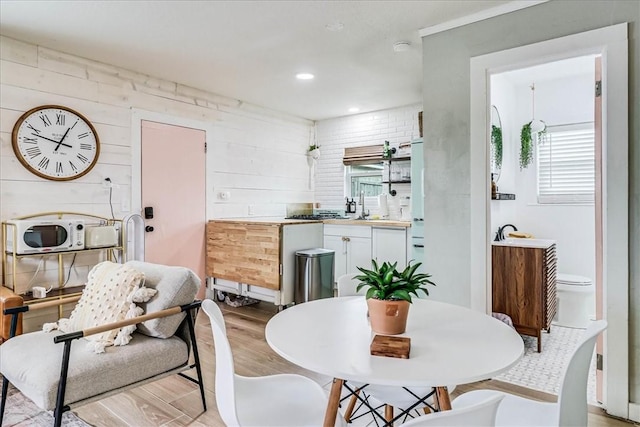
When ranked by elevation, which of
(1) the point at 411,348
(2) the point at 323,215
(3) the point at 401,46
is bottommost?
(1) the point at 411,348

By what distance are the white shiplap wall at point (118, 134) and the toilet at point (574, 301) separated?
3442mm

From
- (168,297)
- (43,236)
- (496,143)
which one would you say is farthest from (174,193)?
(496,143)

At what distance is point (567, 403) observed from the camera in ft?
3.72

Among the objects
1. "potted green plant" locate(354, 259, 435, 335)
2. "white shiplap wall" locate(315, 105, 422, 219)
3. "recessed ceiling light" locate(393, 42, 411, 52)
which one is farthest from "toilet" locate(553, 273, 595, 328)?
"potted green plant" locate(354, 259, 435, 335)

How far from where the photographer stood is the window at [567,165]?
163 inches

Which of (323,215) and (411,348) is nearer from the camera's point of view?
(411,348)

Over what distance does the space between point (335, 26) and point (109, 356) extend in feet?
8.21

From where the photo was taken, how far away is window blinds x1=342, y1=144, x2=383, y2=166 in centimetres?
533

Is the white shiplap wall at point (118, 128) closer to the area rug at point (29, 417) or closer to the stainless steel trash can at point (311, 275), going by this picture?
the stainless steel trash can at point (311, 275)

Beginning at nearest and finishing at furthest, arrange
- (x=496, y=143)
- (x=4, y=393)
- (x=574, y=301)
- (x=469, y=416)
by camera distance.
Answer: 1. (x=469, y=416)
2. (x=4, y=393)
3. (x=574, y=301)
4. (x=496, y=143)

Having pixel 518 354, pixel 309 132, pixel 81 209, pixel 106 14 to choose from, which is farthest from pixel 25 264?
pixel 309 132

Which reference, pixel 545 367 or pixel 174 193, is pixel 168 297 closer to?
pixel 174 193

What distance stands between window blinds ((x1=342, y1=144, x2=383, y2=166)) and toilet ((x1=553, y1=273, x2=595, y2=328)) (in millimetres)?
2576

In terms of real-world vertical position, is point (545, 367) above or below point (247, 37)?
below
